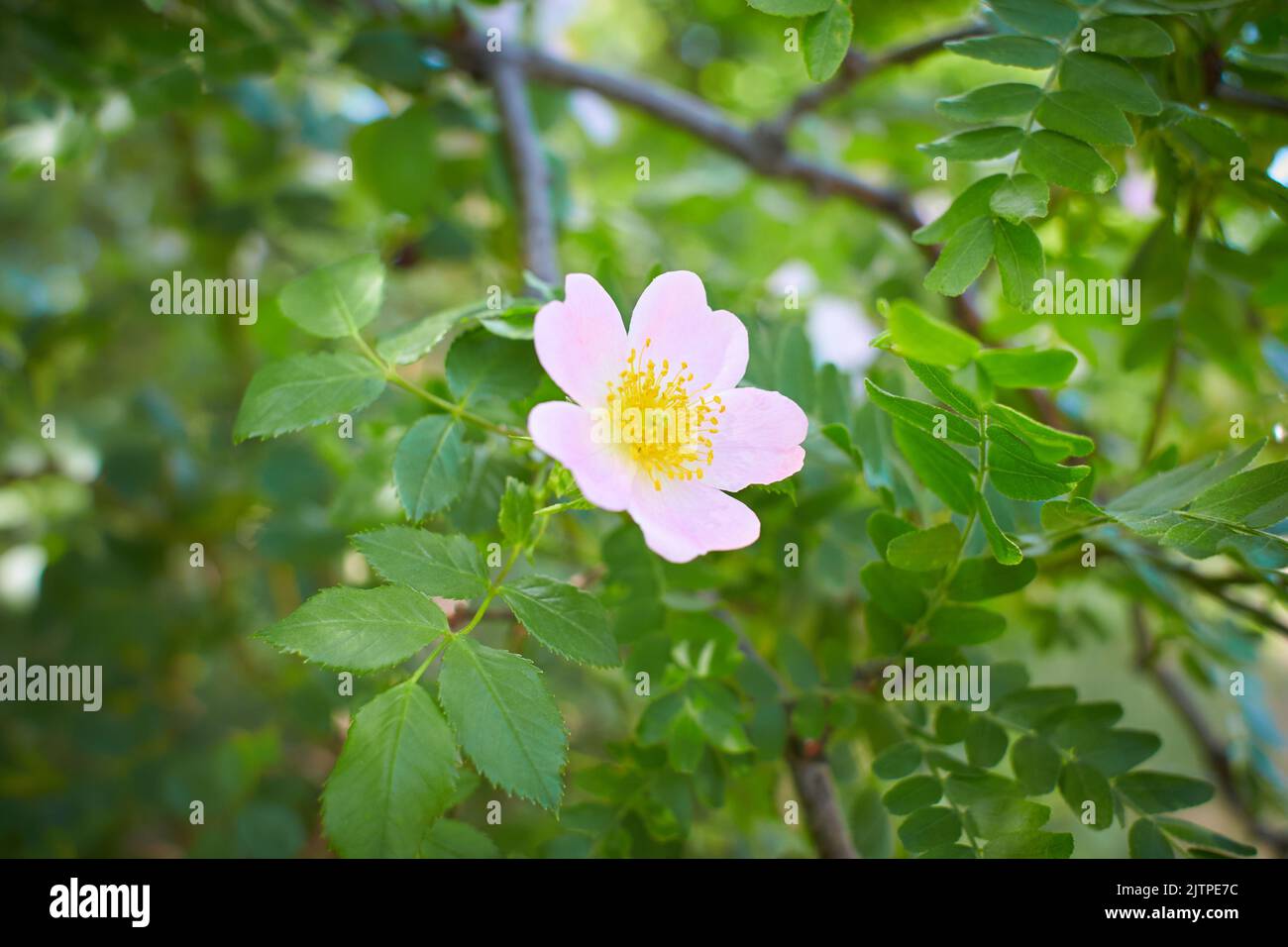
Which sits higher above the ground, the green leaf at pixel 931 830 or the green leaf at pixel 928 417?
the green leaf at pixel 928 417

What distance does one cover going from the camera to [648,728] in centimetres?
Result: 61

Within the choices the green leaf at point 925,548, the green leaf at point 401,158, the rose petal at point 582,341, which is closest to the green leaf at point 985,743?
the green leaf at point 925,548

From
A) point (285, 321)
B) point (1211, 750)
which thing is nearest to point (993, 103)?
point (285, 321)

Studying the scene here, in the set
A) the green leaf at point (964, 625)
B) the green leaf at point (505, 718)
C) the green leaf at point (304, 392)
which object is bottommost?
the green leaf at point (505, 718)

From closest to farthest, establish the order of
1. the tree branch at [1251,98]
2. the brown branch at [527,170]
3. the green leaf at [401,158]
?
1. the tree branch at [1251,98]
2. the brown branch at [527,170]
3. the green leaf at [401,158]

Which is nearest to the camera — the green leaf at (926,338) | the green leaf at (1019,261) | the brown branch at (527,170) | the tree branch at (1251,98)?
the green leaf at (926,338)

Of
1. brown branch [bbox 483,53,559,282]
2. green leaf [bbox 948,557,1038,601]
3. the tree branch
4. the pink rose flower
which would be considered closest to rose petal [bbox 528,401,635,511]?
the pink rose flower

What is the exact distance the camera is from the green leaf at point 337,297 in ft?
1.93

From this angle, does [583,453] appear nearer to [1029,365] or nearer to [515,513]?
[515,513]

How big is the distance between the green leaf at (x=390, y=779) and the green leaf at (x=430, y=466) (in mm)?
107

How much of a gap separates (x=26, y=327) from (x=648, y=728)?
1.03 metres

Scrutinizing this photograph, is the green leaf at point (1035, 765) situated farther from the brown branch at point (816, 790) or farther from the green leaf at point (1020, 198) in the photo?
the green leaf at point (1020, 198)
